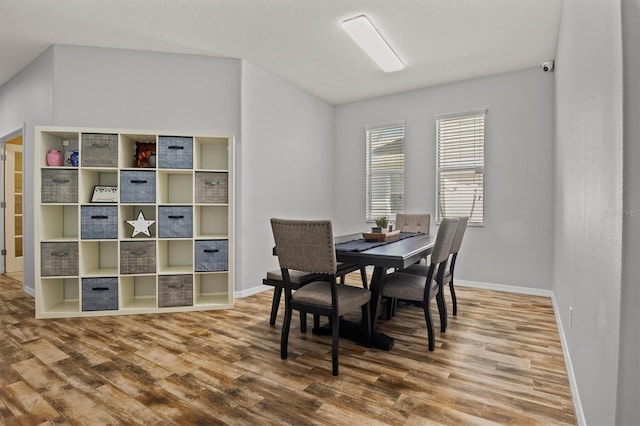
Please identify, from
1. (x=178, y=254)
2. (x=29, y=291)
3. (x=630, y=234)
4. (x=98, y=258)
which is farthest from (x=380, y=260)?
(x=29, y=291)

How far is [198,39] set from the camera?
11.8 ft

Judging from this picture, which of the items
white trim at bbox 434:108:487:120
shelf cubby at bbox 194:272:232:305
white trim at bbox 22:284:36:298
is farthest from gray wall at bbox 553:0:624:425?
white trim at bbox 22:284:36:298

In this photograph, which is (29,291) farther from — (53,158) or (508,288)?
(508,288)

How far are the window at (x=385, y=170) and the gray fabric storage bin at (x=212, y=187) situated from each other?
2584 millimetres

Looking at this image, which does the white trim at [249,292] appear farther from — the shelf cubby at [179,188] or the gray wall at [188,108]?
the shelf cubby at [179,188]

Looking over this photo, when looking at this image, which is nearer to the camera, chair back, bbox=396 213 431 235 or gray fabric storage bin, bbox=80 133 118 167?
gray fabric storage bin, bbox=80 133 118 167

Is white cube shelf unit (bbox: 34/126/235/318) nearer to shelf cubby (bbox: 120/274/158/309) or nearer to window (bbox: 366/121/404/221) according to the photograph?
shelf cubby (bbox: 120/274/158/309)

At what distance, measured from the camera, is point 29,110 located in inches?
164

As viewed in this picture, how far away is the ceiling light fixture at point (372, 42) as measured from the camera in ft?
10.4

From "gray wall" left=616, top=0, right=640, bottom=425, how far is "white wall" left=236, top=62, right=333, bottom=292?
3631 millimetres

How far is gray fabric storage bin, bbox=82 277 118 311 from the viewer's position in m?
3.37

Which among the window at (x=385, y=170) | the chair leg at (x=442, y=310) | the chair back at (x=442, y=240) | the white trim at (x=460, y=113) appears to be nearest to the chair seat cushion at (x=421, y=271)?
the chair leg at (x=442, y=310)

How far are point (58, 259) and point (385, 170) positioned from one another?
4247 mm

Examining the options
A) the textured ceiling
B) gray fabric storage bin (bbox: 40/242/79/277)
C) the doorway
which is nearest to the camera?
the textured ceiling
